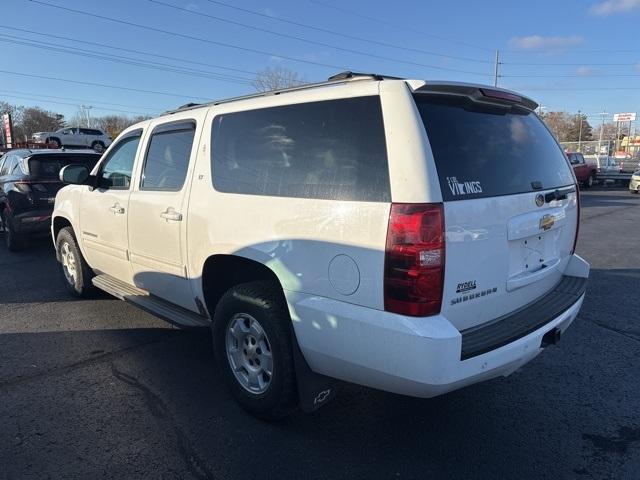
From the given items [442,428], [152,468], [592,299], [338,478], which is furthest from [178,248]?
[592,299]

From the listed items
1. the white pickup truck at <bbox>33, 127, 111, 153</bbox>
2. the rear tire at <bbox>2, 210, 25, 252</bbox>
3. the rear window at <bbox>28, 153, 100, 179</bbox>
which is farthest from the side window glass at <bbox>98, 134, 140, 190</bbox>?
the white pickup truck at <bbox>33, 127, 111, 153</bbox>

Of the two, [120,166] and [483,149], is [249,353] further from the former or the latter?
[120,166]

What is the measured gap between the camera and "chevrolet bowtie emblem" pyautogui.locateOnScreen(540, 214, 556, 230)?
9.83ft

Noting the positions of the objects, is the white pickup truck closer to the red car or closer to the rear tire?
the rear tire

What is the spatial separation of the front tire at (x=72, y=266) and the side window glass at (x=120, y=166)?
1132mm

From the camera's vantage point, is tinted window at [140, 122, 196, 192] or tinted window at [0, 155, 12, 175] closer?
tinted window at [140, 122, 196, 192]

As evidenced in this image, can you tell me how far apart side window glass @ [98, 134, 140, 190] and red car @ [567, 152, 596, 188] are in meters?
24.0

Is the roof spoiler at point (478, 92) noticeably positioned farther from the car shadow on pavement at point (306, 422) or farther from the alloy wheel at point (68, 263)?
the alloy wheel at point (68, 263)

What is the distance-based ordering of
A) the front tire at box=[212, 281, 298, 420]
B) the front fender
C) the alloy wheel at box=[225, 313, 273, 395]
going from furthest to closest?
the front fender, the alloy wheel at box=[225, 313, 273, 395], the front tire at box=[212, 281, 298, 420]

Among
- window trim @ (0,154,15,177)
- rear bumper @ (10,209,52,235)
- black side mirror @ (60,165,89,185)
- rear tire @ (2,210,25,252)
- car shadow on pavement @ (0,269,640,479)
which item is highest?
window trim @ (0,154,15,177)

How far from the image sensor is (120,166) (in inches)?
186

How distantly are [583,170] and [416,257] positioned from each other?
2679 cm

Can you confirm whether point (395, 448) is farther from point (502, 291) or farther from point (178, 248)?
point (178, 248)

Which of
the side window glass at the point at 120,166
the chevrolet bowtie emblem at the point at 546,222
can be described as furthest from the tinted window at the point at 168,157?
the chevrolet bowtie emblem at the point at 546,222
